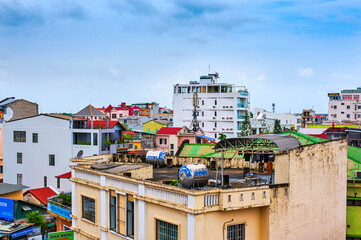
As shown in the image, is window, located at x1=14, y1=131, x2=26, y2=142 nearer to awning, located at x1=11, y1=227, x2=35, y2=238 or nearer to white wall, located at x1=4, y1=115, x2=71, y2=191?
white wall, located at x1=4, y1=115, x2=71, y2=191

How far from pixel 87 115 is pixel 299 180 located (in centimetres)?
3731

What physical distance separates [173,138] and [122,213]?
51.1 meters

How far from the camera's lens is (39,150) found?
50.3 metres

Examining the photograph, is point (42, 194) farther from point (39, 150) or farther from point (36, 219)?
point (39, 150)

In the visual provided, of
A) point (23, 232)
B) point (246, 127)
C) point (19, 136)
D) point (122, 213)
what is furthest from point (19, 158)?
point (246, 127)

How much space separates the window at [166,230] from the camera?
15.0m

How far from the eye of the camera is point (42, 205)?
3728cm

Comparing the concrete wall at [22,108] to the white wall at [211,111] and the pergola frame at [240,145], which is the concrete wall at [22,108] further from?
the pergola frame at [240,145]

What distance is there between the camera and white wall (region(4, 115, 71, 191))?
48.6m

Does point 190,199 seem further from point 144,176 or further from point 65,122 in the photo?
point 65,122

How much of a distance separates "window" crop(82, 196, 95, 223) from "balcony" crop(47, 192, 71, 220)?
5.94m

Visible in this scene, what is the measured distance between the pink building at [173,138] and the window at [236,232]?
5175 centimetres

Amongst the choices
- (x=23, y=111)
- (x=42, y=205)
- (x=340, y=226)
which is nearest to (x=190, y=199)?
(x=340, y=226)

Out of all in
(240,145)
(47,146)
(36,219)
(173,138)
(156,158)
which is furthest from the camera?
(173,138)
